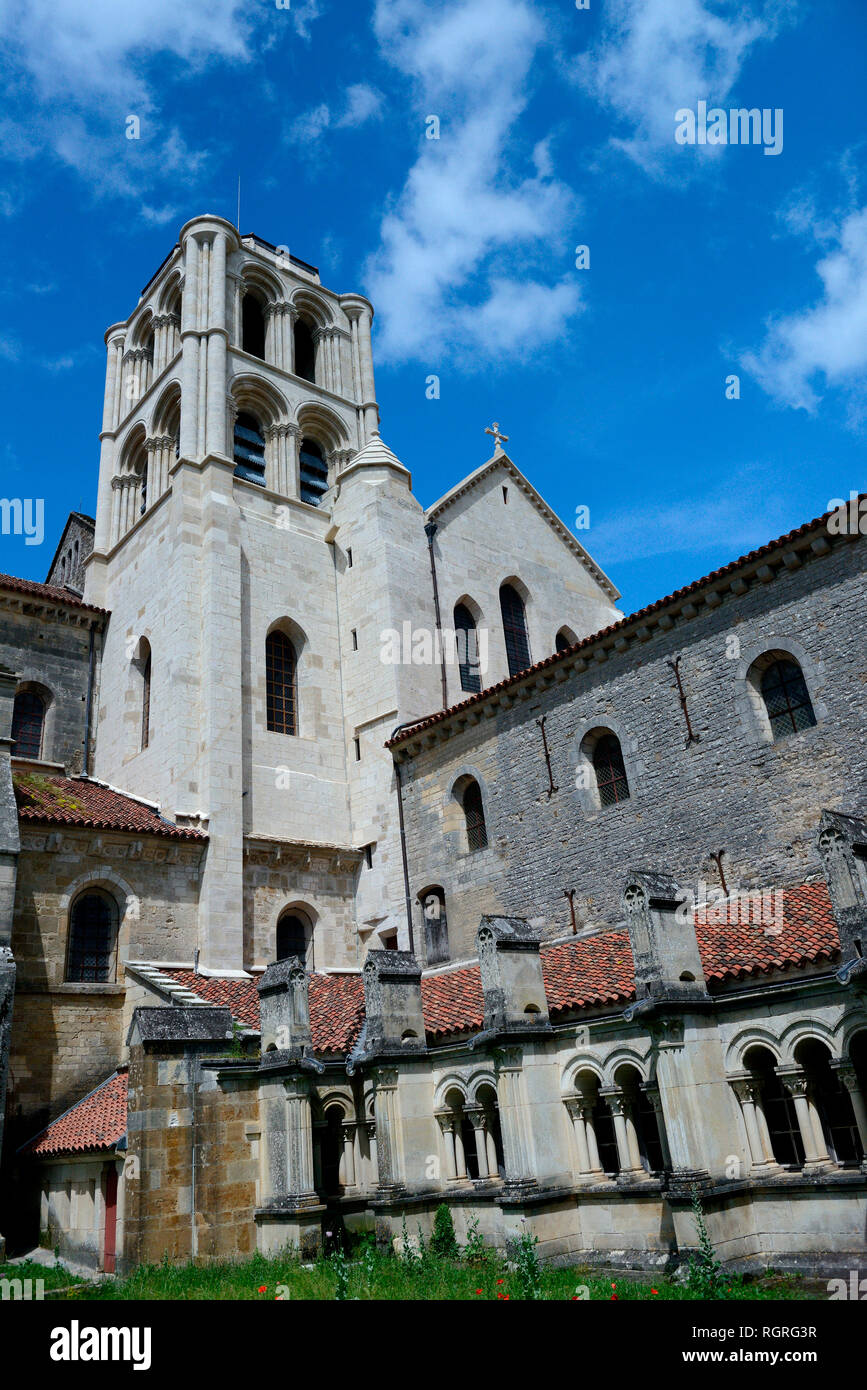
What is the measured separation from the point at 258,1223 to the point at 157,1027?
129 inches

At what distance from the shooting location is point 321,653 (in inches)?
1049

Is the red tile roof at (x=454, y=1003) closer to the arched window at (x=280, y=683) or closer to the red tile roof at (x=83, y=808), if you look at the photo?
the red tile roof at (x=83, y=808)

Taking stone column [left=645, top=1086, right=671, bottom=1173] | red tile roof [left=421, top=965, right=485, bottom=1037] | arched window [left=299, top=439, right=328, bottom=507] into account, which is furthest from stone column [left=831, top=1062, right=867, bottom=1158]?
arched window [left=299, top=439, right=328, bottom=507]

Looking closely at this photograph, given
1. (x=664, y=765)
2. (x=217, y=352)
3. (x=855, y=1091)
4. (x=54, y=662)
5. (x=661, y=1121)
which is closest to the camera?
(x=855, y=1091)

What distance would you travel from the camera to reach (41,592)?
26672mm

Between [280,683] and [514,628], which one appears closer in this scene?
[280,683]

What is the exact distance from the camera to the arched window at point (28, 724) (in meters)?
25.6

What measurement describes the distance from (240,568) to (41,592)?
19.3 feet

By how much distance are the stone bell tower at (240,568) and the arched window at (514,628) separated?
3344mm

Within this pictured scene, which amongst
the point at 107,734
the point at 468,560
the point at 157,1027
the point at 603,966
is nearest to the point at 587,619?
the point at 468,560

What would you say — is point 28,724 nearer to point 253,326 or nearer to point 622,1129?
point 253,326

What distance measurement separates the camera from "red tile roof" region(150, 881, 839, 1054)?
39.4 ft

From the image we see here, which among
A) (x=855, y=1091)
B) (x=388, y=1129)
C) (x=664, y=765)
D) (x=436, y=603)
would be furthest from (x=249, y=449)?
(x=855, y=1091)
